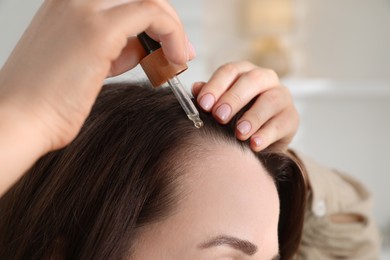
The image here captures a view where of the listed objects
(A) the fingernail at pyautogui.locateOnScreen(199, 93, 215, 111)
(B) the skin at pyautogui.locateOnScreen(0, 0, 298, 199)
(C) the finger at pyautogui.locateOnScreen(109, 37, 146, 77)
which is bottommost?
(A) the fingernail at pyautogui.locateOnScreen(199, 93, 215, 111)

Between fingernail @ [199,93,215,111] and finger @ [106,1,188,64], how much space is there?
0.80ft

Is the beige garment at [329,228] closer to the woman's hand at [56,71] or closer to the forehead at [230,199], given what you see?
the forehead at [230,199]

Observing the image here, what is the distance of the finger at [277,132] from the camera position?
942mm

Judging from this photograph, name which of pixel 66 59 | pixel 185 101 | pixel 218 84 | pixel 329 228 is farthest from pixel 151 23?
pixel 329 228

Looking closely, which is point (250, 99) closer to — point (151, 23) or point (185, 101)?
point (185, 101)

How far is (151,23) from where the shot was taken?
57cm

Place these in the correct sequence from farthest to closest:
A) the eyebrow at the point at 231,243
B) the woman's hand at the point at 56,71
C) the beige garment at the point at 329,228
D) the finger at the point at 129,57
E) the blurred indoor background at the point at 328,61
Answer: the blurred indoor background at the point at 328,61 → the beige garment at the point at 329,228 → the eyebrow at the point at 231,243 → the finger at the point at 129,57 → the woman's hand at the point at 56,71

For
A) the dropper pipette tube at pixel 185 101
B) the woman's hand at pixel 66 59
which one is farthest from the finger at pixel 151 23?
the dropper pipette tube at pixel 185 101

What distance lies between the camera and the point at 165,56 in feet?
2.23

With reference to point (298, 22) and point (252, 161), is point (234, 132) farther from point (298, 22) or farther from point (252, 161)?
point (298, 22)

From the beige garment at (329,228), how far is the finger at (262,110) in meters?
0.31

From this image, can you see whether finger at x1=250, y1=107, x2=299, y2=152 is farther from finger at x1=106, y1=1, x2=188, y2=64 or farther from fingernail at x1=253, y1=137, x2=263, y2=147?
finger at x1=106, y1=1, x2=188, y2=64

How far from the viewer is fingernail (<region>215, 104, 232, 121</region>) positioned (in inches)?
34.9

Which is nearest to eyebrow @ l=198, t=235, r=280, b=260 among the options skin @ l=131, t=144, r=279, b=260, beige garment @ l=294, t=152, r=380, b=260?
skin @ l=131, t=144, r=279, b=260
